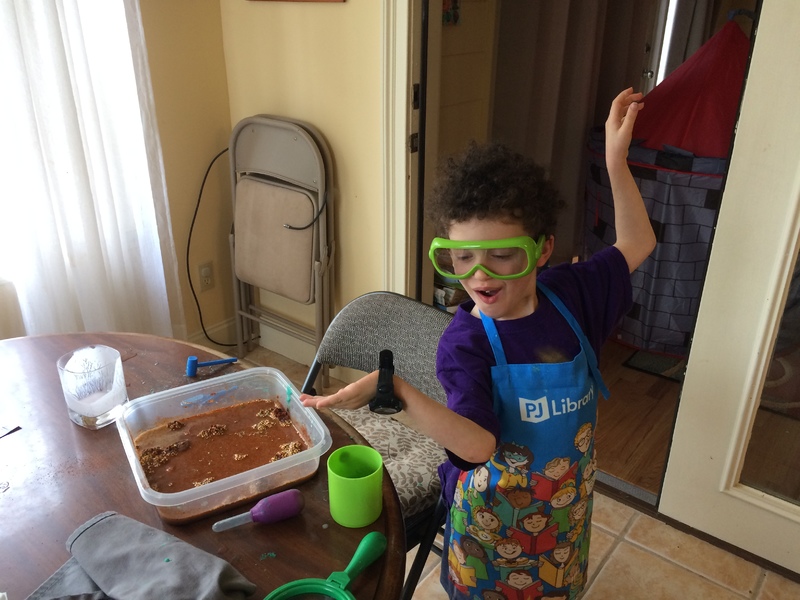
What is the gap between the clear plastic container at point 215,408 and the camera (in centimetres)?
95

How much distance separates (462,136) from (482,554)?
2.09m

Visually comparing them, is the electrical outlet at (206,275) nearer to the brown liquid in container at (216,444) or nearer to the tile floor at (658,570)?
the tile floor at (658,570)

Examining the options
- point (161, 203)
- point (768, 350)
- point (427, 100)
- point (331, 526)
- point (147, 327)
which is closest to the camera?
point (331, 526)

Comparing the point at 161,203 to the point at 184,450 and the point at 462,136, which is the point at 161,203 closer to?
the point at 462,136

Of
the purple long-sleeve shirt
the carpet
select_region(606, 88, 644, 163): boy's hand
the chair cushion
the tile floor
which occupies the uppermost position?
select_region(606, 88, 644, 163): boy's hand

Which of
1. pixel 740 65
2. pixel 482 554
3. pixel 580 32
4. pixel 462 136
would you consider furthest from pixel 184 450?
pixel 580 32

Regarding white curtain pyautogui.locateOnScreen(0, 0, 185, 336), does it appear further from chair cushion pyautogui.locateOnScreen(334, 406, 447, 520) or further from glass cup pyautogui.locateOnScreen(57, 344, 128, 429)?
chair cushion pyautogui.locateOnScreen(334, 406, 447, 520)

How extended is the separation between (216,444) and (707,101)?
227 centimetres

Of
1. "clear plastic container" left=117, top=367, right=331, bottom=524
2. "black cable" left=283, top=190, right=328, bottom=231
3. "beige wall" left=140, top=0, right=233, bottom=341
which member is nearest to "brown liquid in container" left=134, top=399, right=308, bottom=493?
"clear plastic container" left=117, top=367, right=331, bottom=524

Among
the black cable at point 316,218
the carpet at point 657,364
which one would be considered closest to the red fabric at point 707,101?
the carpet at point 657,364

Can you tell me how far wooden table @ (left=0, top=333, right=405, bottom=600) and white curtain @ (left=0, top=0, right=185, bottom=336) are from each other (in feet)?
3.45

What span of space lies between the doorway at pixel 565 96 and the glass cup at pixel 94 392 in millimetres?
1430

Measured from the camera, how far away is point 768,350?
66.2 inches

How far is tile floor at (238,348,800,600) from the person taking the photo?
177cm
